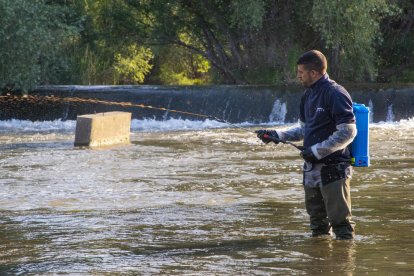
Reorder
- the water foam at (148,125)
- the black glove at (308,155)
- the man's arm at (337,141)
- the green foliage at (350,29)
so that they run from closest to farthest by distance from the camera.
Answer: the man's arm at (337,141) < the black glove at (308,155) < the water foam at (148,125) < the green foliage at (350,29)

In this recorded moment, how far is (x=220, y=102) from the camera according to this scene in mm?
25328

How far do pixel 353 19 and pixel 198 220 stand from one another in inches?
707

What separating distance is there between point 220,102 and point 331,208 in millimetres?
17595

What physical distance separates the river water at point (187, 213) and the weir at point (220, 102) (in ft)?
23.8

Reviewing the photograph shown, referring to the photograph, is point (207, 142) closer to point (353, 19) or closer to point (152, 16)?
point (353, 19)

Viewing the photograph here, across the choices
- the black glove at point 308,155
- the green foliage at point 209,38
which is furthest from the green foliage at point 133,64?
the black glove at point 308,155

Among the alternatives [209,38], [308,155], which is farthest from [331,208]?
[209,38]

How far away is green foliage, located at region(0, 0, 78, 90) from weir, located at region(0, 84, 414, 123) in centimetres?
66

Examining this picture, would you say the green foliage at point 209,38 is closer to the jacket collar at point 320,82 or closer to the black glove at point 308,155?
the jacket collar at point 320,82

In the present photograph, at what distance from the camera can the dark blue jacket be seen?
7602 mm

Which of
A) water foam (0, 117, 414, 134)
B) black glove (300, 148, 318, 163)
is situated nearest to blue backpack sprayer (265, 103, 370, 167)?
black glove (300, 148, 318, 163)

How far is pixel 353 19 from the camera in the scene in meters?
26.7

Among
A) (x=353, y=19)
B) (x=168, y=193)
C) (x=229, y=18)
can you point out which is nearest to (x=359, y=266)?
(x=168, y=193)

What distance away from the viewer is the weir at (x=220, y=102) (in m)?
25.1
